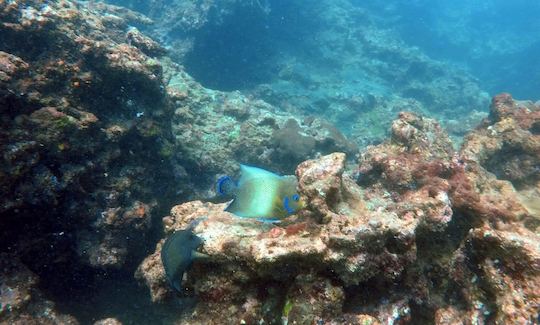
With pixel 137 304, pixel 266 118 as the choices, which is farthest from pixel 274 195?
pixel 266 118

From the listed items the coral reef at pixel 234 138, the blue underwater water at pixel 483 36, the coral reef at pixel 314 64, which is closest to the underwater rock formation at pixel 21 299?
the coral reef at pixel 234 138

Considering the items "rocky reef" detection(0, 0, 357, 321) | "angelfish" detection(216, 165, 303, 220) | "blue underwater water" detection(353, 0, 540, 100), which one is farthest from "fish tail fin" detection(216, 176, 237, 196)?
"blue underwater water" detection(353, 0, 540, 100)

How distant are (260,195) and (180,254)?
849 millimetres

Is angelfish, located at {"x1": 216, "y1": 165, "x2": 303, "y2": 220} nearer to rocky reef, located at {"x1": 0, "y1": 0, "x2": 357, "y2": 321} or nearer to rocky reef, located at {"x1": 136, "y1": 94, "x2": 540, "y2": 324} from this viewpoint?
rocky reef, located at {"x1": 136, "y1": 94, "x2": 540, "y2": 324}

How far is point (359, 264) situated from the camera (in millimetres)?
2520

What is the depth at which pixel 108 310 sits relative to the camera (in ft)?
16.0

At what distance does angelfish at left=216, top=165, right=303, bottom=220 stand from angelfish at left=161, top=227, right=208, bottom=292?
1.51 ft

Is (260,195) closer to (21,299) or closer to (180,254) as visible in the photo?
(180,254)

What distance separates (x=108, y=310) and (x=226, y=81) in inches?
473

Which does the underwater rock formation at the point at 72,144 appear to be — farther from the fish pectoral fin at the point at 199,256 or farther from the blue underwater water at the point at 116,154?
the fish pectoral fin at the point at 199,256

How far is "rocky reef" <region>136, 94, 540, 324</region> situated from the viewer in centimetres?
255

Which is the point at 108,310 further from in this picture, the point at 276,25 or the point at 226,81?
the point at 276,25

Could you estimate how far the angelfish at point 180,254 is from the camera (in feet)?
9.12

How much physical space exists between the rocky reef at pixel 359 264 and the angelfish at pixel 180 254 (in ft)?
0.31
